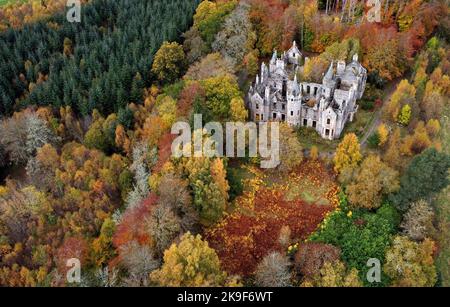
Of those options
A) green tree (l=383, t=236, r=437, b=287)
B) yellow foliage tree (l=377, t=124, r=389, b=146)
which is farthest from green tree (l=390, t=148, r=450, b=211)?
yellow foliage tree (l=377, t=124, r=389, b=146)

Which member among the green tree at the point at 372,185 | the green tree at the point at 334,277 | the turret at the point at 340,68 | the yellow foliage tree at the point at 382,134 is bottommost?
Answer: the green tree at the point at 334,277

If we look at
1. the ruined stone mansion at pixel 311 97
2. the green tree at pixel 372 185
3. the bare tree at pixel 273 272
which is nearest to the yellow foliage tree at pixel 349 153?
the green tree at pixel 372 185

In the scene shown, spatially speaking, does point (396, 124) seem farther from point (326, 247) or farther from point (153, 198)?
point (153, 198)

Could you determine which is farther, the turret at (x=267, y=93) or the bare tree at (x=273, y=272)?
the turret at (x=267, y=93)

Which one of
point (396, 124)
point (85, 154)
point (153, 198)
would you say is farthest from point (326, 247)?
point (85, 154)

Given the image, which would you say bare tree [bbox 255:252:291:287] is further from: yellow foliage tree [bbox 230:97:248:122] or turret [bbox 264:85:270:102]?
turret [bbox 264:85:270:102]

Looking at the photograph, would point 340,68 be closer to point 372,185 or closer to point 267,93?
point 267,93

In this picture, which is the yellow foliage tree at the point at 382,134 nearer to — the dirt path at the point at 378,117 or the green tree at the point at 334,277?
the dirt path at the point at 378,117
